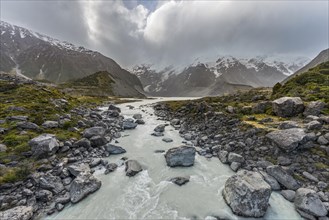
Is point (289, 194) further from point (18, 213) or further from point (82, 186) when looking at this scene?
point (18, 213)

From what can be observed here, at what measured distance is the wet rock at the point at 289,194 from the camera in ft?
38.9

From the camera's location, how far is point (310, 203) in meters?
10.8

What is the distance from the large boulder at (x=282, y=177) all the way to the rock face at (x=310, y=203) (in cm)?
117

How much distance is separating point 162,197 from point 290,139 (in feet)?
39.6

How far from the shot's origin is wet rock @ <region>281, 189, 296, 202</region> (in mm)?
11857

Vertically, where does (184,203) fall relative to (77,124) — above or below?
below

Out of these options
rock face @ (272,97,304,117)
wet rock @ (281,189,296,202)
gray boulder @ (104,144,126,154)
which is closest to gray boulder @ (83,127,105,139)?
gray boulder @ (104,144,126,154)

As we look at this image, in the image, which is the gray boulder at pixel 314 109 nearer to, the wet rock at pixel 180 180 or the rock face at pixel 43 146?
the wet rock at pixel 180 180

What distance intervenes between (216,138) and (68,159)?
16010mm

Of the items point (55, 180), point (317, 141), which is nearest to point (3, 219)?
point (55, 180)

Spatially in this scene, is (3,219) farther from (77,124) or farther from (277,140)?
(277,140)

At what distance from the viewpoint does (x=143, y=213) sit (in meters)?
10.8

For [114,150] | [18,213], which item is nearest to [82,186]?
[18,213]

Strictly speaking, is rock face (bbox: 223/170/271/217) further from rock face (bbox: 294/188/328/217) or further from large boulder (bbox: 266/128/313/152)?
large boulder (bbox: 266/128/313/152)
